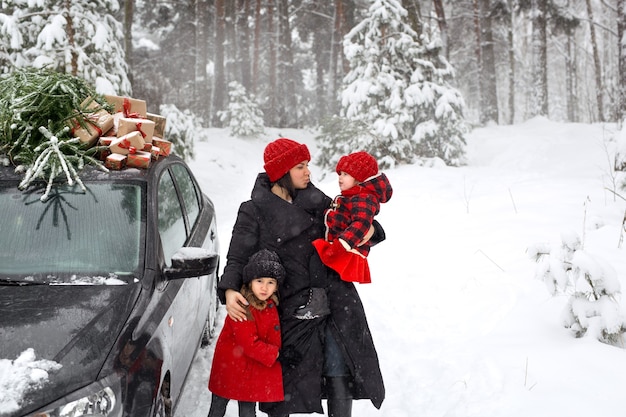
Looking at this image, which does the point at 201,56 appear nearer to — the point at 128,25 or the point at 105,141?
the point at 128,25

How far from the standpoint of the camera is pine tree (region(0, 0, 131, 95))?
34.2 ft

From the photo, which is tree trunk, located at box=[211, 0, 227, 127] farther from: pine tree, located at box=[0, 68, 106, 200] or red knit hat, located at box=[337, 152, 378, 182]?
red knit hat, located at box=[337, 152, 378, 182]

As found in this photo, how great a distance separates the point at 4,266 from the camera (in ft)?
9.37

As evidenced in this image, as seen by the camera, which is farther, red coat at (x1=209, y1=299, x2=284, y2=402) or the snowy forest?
the snowy forest

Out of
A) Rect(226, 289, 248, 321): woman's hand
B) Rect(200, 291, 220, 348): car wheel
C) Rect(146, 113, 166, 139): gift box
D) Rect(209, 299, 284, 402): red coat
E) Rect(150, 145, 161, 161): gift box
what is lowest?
Rect(200, 291, 220, 348): car wheel

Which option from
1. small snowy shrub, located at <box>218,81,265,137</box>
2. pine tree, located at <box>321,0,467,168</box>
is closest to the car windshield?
pine tree, located at <box>321,0,467,168</box>

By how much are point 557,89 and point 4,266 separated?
6204 cm

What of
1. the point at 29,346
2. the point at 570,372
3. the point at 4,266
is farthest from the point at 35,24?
the point at 570,372

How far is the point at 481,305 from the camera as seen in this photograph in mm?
5453

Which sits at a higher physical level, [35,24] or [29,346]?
[35,24]

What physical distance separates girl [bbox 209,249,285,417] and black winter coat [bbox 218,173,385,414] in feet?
0.23

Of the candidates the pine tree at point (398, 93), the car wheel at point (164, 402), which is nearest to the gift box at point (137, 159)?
the car wheel at point (164, 402)

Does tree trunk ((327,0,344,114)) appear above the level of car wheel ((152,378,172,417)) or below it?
above

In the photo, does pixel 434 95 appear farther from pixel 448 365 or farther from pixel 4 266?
pixel 4 266
